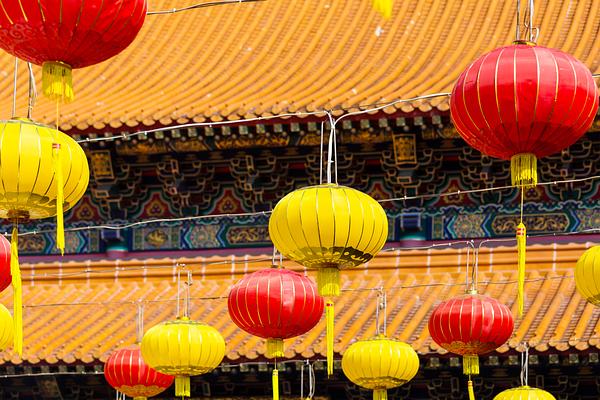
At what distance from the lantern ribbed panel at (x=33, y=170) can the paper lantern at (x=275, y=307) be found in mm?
2773

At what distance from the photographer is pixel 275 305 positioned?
1386 centimetres

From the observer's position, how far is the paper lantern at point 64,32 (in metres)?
10.1

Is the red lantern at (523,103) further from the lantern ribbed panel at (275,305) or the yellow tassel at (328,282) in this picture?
the lantern ribbed panel at (275,305)

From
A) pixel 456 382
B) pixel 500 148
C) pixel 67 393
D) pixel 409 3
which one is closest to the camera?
pixel 500 148

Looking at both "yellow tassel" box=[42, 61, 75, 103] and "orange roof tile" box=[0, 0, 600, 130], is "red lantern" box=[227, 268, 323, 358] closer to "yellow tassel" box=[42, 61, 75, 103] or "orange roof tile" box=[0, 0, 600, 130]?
"orange roof tile" box=[0, 0, 600, 130]

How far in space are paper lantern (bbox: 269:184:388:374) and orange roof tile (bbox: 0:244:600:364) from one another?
2.50 meters

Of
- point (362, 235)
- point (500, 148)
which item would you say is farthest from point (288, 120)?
point (500, 148)

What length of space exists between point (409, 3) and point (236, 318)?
20.1ft

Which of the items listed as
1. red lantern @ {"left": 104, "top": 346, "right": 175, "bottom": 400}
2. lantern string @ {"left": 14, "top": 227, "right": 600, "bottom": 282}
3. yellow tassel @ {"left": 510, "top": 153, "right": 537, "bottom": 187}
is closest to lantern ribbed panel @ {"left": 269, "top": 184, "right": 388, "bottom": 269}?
yellow tassel @ {"left": 510, "top": 153, "right": 537, "bottom": 187}

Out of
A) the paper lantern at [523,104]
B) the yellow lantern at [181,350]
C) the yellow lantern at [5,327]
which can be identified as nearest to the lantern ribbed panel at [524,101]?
the paper lantern at [523,104]

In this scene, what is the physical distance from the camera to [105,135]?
1703 centimetres

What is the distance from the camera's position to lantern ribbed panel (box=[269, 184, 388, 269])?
489 inches

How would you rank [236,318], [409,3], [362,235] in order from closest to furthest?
[362,235] → [236,318] → [409,3]

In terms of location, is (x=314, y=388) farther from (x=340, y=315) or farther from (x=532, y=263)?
(x=532, y=263)
